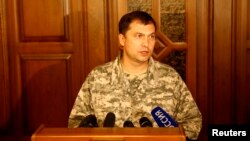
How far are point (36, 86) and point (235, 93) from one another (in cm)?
129

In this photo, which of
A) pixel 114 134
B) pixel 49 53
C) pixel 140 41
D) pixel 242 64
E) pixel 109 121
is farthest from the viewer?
pixel 49 53

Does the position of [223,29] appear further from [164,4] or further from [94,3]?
[94,3]

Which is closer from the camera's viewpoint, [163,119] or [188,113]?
[163,119]

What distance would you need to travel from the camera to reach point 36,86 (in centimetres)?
250

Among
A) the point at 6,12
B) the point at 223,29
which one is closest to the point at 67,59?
the point at 6,12

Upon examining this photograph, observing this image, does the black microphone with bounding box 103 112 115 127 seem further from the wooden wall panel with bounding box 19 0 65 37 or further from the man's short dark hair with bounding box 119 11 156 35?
the wooden wall panel with bounding box 19 0 65 37

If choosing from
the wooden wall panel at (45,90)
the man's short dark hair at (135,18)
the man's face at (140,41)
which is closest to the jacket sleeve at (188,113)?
the man's face at (140,41)

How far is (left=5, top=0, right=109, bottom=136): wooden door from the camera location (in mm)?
2391

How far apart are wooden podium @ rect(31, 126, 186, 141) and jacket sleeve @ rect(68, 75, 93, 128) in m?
0.67

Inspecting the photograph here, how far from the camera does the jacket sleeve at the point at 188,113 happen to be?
5.86 feet

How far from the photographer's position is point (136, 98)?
5.97ft

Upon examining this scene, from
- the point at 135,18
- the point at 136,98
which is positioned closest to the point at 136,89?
the point at 136,98

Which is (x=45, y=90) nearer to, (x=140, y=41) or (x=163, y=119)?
(x=140, y=41)

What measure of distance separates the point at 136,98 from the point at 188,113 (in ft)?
0.88
